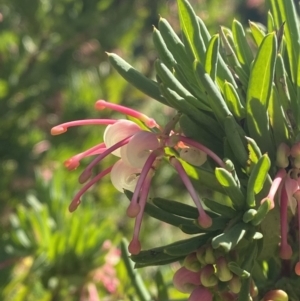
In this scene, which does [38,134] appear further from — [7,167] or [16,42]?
[16,42]

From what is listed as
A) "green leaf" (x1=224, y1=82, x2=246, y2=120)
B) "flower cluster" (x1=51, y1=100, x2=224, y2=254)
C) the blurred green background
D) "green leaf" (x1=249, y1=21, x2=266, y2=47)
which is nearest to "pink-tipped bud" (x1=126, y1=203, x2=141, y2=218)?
"flower cluster" (x1=51, y1=100, x2=224, y2=254)

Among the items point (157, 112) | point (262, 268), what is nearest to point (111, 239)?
point (262, 268)

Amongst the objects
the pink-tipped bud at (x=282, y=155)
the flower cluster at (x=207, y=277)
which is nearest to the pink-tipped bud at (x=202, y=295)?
the flower cluster at (x=207, y=277)

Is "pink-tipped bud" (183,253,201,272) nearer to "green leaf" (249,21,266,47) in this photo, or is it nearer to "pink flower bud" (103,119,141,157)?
"pink flower bud" (103,119,141,157)

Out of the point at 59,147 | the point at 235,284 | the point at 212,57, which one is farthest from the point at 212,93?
the point at 59,147

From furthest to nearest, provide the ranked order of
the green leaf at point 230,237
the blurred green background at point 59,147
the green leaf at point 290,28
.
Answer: the blurred green background at point 59,147, the green leaf at point 290,28, the green leaf at point 230,237

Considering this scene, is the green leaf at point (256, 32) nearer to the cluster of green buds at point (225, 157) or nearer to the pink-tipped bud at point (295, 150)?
the cluster of green buds at point (225, 157)
